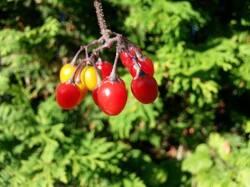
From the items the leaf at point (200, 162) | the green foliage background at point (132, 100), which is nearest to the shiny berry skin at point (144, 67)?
the green foliage background at point (132, 100)

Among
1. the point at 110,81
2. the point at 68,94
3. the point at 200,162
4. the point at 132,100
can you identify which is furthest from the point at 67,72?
the point at 200,162

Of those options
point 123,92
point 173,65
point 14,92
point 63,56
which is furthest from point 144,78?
point 63,56

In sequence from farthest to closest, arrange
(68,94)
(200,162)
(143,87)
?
(200,162), (68,94), (143,87)

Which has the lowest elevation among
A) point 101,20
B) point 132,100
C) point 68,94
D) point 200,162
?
point 200,162

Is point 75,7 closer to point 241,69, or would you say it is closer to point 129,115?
point 129,115

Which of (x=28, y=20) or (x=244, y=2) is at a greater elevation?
(x=244, y=2)

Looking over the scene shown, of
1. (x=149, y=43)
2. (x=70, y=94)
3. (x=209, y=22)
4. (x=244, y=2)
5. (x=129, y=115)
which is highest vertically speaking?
(x=70, y=94)

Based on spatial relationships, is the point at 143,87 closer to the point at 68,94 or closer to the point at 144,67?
the point at 144,67
